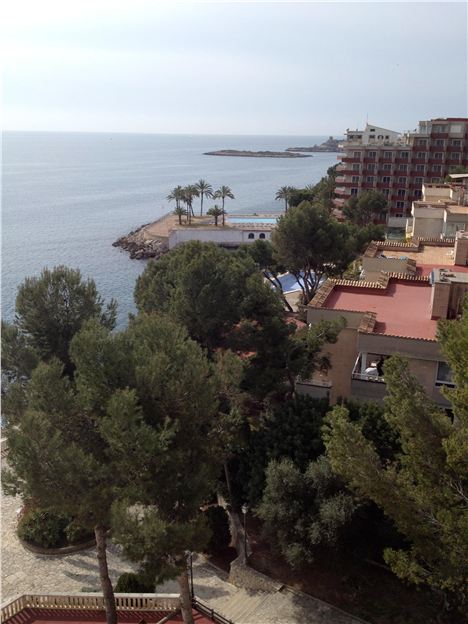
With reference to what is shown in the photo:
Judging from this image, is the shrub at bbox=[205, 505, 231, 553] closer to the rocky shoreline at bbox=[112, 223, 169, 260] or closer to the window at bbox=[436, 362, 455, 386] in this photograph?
the window at bbox=[436, 362, 455, 386]

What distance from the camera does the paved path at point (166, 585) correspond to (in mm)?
14945

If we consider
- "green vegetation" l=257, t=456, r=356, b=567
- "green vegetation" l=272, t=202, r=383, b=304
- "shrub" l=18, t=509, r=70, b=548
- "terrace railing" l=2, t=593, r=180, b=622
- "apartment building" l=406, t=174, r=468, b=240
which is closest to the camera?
"green vegetation" l=257, t=456, r=356, b=567

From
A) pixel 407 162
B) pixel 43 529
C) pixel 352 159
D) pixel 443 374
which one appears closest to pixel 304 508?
pixel 443 374

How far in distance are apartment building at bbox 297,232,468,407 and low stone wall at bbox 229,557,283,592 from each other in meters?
6.64

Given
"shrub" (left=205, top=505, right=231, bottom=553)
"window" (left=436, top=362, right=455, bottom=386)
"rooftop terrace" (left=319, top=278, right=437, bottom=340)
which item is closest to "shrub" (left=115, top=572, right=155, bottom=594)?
"shrub" (left=205, top=505, right=231, bottom=553)

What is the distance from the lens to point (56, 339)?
21.9 meters

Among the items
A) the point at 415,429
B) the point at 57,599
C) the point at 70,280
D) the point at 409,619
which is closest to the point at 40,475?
the point at 57,599

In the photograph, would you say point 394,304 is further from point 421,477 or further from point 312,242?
point 312,242

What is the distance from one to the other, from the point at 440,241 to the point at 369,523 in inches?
846

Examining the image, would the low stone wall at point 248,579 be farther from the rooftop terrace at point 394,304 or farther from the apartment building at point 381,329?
the rooftop terrace at point 394,304

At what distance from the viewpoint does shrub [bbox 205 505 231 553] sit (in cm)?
1806

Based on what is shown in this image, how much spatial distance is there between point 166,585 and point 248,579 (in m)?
2.45

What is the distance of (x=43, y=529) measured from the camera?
750 inches

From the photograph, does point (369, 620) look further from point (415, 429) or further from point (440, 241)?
point (440, 241)
